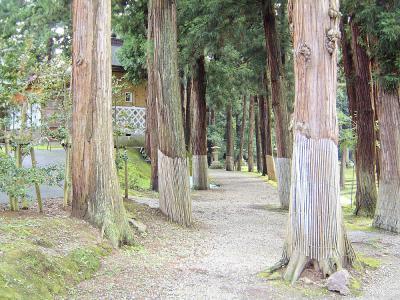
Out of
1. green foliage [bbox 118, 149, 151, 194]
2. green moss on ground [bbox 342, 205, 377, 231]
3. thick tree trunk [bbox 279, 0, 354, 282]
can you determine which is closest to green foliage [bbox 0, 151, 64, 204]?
thick tree trunk [bbox 279, 0, 354, 282]

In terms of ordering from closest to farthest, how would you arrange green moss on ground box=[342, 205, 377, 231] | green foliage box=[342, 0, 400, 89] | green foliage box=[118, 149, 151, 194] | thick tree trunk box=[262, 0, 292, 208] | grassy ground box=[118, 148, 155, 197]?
1. green foliage box=[342, 0, 400, 89]
2. green moss on ground box=[342, 205, 377, 231]
3. thick tree trunk box=[262, 0, 292, 208]
4. grassy ground box=[118, 148, 155, 197]
5. green foliage box=[118, 149, 151, 194]

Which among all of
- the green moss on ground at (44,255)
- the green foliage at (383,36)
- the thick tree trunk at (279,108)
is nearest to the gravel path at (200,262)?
the green moss on ground at (44,255)

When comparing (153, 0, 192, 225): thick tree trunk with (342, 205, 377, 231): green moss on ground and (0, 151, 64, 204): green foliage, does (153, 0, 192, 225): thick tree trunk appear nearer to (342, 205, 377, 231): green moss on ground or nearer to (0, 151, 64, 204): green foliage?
(0, 151, 64, 204): green foliage

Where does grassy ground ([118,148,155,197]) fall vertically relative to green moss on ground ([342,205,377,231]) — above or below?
above

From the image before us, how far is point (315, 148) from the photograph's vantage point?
Result: 644 cm

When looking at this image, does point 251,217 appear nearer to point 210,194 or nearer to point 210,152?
point 210,194

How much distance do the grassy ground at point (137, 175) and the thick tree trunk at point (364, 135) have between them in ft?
22.2

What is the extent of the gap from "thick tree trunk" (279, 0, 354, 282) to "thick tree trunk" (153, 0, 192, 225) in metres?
4.23

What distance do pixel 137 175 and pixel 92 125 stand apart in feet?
41.6

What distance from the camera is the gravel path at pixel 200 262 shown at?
5.59 meters

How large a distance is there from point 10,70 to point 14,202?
2448 millimetres

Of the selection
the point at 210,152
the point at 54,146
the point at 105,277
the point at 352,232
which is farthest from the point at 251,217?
the point at 210,152

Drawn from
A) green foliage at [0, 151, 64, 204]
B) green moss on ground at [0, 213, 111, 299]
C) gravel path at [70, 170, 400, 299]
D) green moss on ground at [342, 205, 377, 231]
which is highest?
green foliage at [0, 151, 64, 204]

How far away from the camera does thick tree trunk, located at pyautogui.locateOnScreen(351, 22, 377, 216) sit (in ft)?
44.9
